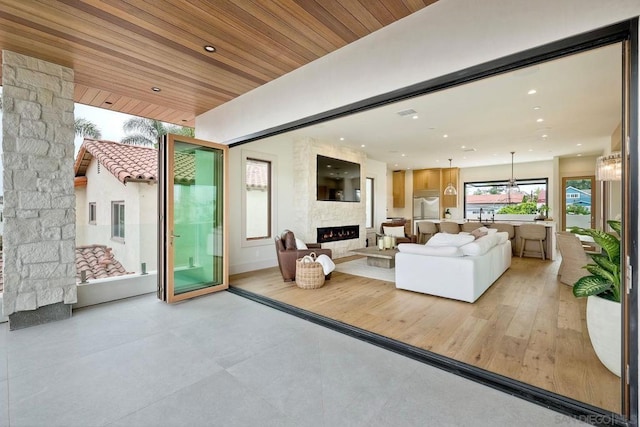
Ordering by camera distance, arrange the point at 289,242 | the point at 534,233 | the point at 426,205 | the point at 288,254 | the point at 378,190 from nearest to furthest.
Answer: the point at 288,254 → the point at 289,242 → the point at 534,233 → the point at 378,190 → the point at 426,205

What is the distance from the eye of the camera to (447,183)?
413 inches

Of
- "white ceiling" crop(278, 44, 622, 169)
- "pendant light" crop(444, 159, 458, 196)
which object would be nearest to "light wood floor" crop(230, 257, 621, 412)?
"white ceiling" crop(278, 44, 622, 169)

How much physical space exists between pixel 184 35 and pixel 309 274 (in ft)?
10.9

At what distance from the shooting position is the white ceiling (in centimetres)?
346

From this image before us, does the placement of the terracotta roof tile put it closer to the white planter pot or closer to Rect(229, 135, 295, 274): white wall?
Rect(229, 135, 295, 274): white wall

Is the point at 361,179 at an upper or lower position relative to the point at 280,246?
upper

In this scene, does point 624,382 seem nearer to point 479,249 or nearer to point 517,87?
point 479,249

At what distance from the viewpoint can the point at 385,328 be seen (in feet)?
9.95

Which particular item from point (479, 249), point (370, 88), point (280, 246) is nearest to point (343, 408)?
point (370, 88)

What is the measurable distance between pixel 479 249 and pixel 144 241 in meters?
4.88

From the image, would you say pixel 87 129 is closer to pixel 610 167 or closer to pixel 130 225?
pixel 130 225

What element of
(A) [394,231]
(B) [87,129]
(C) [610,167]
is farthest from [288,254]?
(B) [87,129]

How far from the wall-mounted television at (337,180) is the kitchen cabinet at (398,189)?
379 centimetres

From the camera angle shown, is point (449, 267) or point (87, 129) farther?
point (87, 129)
